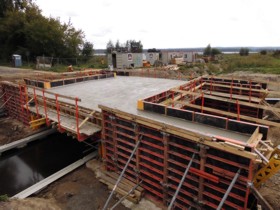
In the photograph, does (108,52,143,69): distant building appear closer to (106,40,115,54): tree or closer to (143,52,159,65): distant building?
(143,52,159,65): distant building

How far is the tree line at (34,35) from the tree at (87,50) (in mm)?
1483

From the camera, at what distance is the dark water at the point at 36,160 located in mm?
9469

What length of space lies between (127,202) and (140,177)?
93cm

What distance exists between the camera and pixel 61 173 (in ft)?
29.4

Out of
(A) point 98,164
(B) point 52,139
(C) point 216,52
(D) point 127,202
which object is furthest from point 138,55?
(C) point 216,52

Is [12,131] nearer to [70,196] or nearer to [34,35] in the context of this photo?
[70,196]

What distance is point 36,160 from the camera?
1119cm

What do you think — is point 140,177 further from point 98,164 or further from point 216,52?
point 216,52

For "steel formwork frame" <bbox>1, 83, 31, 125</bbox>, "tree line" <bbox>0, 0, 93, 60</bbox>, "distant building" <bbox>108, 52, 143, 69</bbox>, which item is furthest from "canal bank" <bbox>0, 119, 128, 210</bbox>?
"tree line" <bbox>0, 0, 93, 60</bbox>

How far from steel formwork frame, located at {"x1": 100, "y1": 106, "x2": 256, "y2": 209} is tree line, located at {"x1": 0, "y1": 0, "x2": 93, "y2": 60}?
30028mm

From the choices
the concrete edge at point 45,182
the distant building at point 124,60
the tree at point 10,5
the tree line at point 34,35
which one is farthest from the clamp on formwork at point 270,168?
the tree at point 10,5

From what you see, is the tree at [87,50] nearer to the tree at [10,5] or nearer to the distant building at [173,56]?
the tree at [10,5]

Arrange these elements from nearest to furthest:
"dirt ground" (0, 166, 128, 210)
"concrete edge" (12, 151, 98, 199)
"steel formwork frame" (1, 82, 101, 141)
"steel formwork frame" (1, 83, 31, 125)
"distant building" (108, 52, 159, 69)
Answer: "dirt ground" (0, 166, 128, 210)
"concrete edge" (12, 151, 98, 199)
"steel formwork frame" (1, 82, 101, 141)
"steel formwork frame" (1, 83, 31, 125)
"distant building" (108, 52, 159, 69)

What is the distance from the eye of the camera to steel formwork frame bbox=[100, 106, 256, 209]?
548 centimetres
